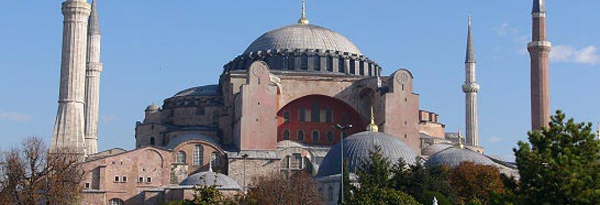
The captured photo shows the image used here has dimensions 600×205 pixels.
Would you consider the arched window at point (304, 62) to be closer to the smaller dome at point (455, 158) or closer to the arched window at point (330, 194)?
the smaller dome at point (455, 158)

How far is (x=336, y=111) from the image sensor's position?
50.5 m

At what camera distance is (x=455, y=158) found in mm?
44375

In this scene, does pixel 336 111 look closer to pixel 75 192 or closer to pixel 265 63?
pixel 265 63

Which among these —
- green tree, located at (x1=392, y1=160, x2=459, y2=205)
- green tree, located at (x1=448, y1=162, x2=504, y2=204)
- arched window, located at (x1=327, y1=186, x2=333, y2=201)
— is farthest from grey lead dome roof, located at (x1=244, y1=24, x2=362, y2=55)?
green tree, located at (x1=392, y1=160, x2=459, y2=205)

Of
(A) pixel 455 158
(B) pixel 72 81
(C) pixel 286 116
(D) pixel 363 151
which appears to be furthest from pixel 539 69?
(B) pixel 72 81

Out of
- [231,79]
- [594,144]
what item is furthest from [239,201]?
[594,144]

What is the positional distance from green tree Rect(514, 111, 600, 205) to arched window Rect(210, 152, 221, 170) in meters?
26.4

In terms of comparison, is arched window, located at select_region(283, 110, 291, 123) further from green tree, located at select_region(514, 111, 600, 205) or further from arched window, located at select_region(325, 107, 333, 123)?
green tree, located at select_region(514, 111, 600, 205)

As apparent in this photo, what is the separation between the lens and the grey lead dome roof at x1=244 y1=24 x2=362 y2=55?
53.0 meters

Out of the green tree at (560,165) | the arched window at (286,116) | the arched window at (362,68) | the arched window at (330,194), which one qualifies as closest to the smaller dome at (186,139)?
the arched window at (286,116)

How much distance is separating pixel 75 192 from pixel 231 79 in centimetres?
1575

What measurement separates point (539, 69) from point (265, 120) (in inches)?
542

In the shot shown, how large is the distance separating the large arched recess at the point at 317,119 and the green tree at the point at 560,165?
29.1 meters

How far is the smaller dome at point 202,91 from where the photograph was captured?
51531 mm
